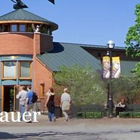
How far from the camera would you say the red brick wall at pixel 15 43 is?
44.8 m

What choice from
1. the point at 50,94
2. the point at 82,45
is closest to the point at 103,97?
the point at 50,94

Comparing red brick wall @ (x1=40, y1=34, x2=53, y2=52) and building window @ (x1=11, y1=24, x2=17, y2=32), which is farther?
red brick wall @ (x1=40, y1=34, x2=53, y2=52)

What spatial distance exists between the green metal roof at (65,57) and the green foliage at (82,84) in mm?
3989

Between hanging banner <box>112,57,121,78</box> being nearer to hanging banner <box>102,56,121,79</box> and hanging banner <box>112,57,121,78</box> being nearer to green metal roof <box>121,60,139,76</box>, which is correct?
hanging banner <box>102,56,121,79</box>

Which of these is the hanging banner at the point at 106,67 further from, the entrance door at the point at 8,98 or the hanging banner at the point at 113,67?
the entrance door at the point at 8,98

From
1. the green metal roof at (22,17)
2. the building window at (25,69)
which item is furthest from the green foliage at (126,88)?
the green metal roof at (22,17)

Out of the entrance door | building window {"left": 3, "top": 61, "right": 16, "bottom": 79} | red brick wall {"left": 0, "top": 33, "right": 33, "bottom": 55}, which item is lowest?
the entrance door

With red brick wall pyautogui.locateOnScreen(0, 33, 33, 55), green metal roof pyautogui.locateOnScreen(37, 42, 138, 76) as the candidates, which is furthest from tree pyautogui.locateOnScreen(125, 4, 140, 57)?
red brick wall pyautogui.locateOnScreen(0, 33, 33, 55)

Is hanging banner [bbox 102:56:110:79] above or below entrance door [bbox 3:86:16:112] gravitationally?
above

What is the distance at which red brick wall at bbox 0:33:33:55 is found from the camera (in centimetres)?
4478

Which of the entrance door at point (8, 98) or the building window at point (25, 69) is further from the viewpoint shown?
the entrance door at point (8, 98)

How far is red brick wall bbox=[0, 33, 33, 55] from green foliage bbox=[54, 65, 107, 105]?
202 inches

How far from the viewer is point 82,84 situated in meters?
38.6

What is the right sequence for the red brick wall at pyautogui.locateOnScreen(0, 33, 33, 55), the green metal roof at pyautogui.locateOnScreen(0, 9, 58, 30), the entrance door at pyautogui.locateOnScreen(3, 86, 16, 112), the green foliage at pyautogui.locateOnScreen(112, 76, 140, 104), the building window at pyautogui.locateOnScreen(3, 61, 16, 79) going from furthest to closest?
1. the entrance door at pyautogui.locateOnScreen(3, 86, 16, 112)
2. the building window at pyautogui.locateOnScreen(3, 61, 16, 79)
3. the green metal roof at pyautogui.locateOnScreen(0, 9, 58, 30)
4. the red brick wall at pyautogui.locateOnScreen(0, 33, 33, 55)
5. the green foliage at pyautogui.locateOnScreen(112, 76, 140, 104)
